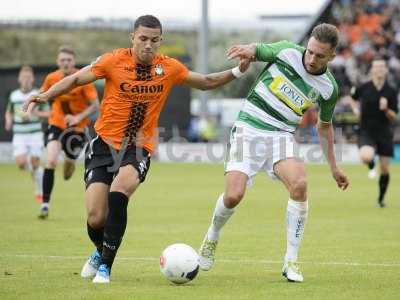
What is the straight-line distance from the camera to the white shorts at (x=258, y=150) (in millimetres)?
9039

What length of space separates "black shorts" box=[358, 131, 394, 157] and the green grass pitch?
101cm

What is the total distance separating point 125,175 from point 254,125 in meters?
1.38

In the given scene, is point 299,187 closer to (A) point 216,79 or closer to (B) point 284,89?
(B) point 284,89

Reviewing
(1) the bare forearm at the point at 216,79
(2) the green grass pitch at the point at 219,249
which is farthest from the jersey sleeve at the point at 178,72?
(2) the green grass pitch at the point at 219,249

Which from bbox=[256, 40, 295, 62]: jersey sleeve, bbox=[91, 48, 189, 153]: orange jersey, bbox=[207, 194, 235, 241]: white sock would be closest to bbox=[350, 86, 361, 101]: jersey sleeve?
bbox=[256, 40, 295, 62]: jersey sleeve

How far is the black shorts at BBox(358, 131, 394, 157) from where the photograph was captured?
17.7m

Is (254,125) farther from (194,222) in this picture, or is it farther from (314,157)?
Answer: (314,157)

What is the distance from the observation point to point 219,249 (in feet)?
36.9

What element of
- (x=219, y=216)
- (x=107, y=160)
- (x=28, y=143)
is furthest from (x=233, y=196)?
(x=28, y=143)

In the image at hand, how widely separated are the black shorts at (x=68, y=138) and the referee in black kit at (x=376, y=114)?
17.1ft

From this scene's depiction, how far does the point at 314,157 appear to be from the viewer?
1252 inches

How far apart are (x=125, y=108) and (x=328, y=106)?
1945 mm

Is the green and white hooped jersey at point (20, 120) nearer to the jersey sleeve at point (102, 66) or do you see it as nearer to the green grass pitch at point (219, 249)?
the green grass pitch at point (219, 249)

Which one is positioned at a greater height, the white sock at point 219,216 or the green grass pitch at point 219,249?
the white sock at point 219,216
